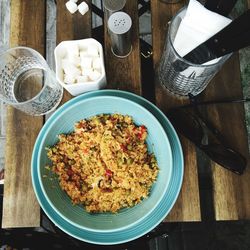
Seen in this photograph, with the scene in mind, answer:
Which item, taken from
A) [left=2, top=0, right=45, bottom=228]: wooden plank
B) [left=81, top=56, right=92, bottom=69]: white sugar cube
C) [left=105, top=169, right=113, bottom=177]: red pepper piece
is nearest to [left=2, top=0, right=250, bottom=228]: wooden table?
[left=2, top=0, right=45, bottom=228]: wooden plank

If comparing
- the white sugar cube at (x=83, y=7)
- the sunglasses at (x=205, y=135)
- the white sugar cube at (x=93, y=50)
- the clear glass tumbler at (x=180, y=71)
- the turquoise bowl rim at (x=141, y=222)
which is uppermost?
the white sugar cube at (x=83, y=7)

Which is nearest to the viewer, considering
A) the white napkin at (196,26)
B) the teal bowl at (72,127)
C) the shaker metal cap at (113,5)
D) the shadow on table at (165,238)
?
the white napkin at (196,26)

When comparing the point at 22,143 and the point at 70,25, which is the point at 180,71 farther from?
the point at 22,143

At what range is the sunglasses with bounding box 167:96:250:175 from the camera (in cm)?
104

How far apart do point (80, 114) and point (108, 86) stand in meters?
0.13

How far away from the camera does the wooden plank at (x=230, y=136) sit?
1.05 metres

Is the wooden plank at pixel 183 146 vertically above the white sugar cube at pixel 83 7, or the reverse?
the white sugar cube at pixel 83 7

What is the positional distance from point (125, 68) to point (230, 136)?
0.38 meters

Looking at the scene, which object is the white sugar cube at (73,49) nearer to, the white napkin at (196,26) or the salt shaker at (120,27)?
the salt shaker at (120,27)

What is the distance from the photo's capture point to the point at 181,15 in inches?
36.8

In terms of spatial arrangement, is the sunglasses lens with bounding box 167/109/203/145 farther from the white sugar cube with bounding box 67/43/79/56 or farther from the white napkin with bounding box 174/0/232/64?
the white sugar cube with bounding box 67/43/79/56

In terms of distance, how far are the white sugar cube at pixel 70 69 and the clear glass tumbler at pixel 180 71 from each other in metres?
0.25

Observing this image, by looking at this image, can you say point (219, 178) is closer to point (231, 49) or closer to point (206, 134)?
point (206, 134)

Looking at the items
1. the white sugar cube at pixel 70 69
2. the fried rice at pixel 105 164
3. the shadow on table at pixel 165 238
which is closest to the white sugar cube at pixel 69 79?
the white sugar cube at pixel 70 69
